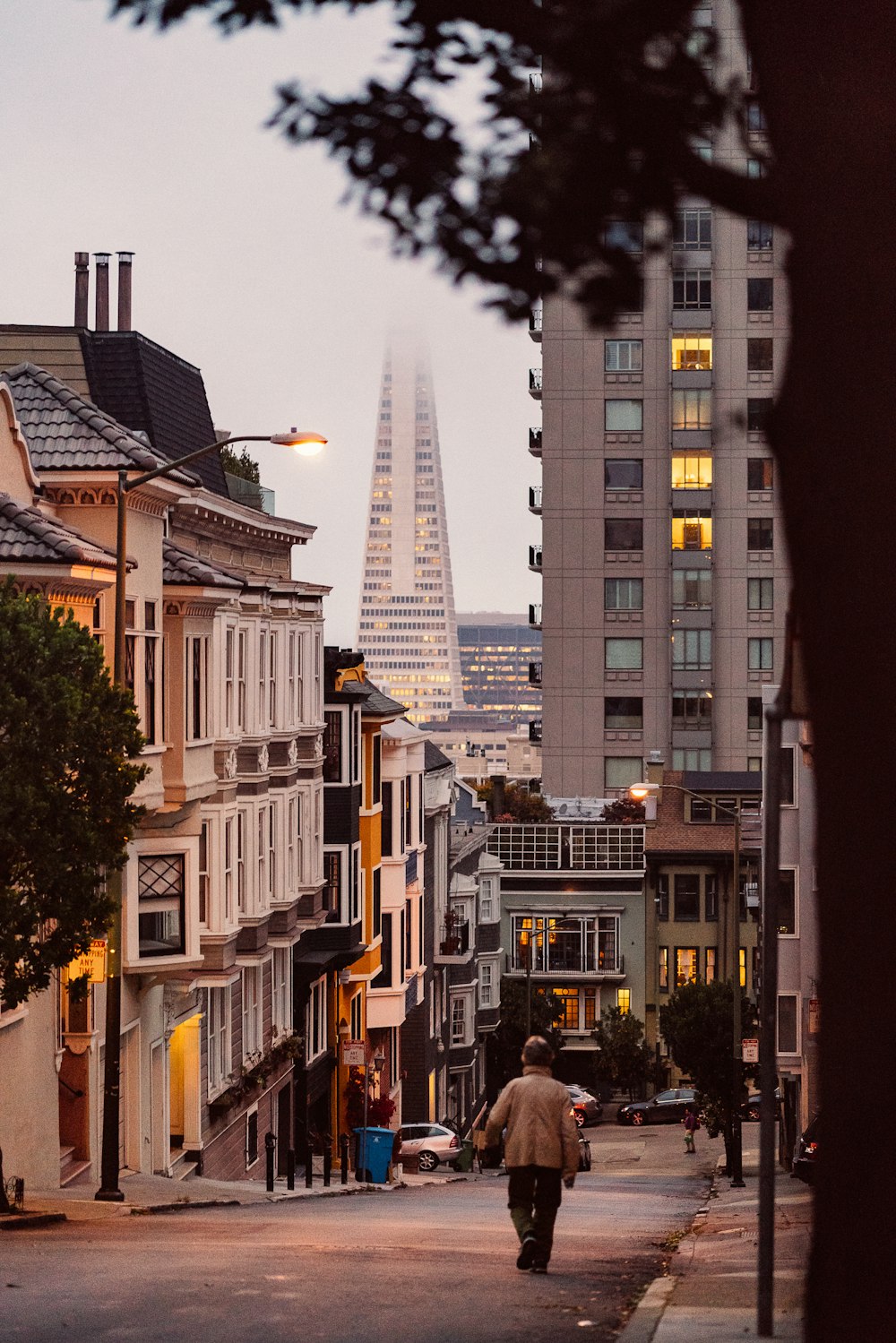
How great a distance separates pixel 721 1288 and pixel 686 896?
→ 226 feet

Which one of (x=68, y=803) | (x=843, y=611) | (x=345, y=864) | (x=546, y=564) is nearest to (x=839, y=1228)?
(x=843, y=611)

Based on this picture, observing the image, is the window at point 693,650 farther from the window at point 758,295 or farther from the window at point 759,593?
the window at point 758,295

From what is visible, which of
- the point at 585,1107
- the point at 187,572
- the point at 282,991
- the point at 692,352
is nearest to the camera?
the point at 187,572

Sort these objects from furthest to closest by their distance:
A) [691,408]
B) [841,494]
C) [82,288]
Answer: [691,408], [82,288], [841,494]

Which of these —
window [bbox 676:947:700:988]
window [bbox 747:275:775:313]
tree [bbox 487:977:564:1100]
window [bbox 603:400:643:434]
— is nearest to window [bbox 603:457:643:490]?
window [bbox 603:400:643:434]

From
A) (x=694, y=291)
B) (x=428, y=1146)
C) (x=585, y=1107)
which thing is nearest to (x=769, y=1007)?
(x=428, y=1146)

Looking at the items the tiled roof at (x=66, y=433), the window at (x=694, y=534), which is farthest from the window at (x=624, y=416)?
the tiled roof at (x=66, y=433)

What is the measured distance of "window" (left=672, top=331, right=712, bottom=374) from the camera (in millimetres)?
83938

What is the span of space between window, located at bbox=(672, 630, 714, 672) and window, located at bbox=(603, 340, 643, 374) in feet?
42.2

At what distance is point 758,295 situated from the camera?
8400 centimetres

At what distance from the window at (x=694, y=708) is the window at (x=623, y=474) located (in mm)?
10223

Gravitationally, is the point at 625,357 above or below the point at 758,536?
above

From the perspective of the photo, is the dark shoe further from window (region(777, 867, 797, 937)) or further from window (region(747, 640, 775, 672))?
window (region(747, 640, 775, 672))

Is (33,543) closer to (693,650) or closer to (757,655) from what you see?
(693,650)
